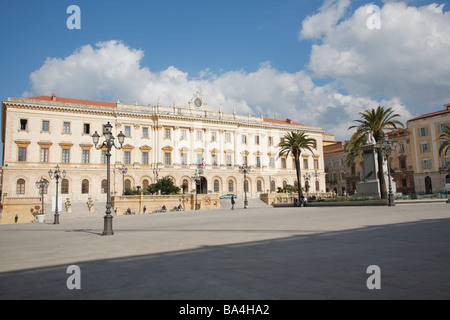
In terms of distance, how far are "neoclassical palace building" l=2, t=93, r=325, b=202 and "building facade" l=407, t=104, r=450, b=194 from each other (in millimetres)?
17570

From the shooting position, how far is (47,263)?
22.9 feet

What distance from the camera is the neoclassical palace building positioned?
45.5 m

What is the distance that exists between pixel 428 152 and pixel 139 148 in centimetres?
4797

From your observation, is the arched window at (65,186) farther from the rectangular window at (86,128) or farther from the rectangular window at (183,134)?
the rectangular window at (183,134)

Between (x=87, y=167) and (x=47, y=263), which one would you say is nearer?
(x=47, y=263)

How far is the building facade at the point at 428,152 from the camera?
175ft

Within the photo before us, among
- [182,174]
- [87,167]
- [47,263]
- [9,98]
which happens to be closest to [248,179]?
[182,174]

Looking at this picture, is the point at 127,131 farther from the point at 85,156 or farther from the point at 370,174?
the point at 370,174

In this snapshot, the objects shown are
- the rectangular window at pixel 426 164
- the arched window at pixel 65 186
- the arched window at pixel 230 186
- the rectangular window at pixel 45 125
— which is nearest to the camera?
the arched window at pixel 65 186

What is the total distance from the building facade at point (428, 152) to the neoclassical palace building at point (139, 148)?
1757 cm

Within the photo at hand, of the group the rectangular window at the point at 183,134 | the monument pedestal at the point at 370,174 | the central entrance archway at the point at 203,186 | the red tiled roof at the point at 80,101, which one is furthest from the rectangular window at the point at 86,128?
the monument pedestal at the point at 370,174
